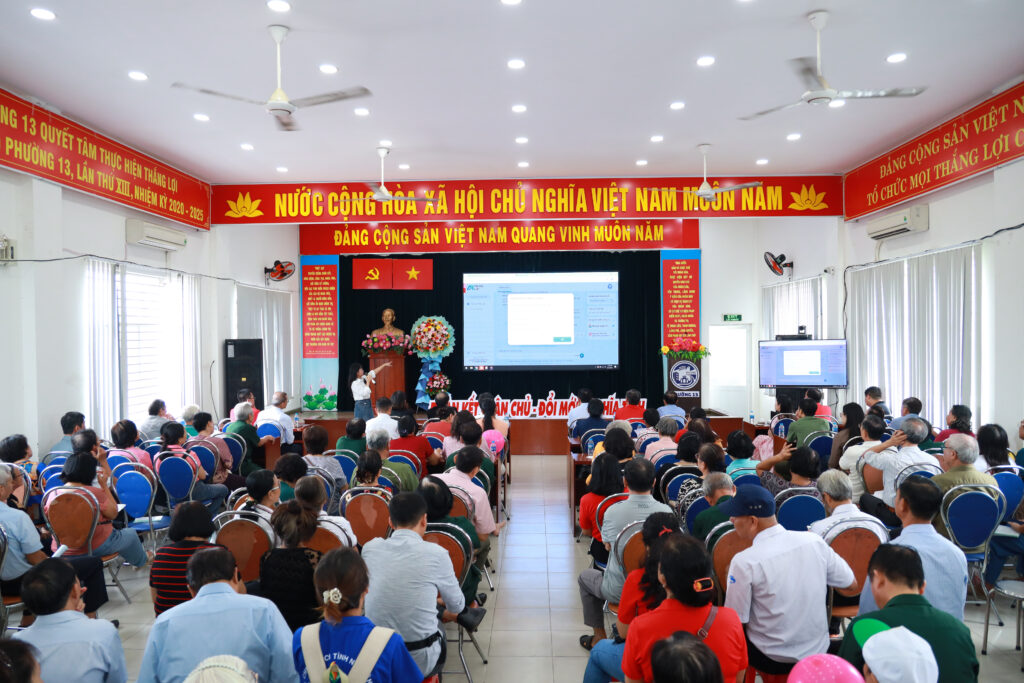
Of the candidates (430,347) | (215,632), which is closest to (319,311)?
(430,347)

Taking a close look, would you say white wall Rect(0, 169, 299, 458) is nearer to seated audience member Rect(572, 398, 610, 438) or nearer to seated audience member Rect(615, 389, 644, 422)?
seated audience member Rect(572, 398, 610, 438)

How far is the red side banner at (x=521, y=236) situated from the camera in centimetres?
1004

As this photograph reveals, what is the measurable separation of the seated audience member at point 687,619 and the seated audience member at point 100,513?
3484 mm

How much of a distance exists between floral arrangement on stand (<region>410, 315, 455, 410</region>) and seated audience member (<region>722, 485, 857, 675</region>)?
999 centimetres

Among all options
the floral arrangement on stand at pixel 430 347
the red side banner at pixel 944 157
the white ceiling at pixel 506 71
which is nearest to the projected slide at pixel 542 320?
the floral arrangement on stand at pixel 430 347

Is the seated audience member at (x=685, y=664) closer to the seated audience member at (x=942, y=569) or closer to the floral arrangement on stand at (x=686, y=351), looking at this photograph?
the seated audience member at (x=942, y=569)

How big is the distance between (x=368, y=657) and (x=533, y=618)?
250cm

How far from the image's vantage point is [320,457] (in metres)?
5.00

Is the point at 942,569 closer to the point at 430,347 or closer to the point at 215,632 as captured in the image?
the point at 215,632

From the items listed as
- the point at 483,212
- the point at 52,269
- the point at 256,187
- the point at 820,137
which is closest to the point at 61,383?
the point at 52,269

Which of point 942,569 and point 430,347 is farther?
point 430,347

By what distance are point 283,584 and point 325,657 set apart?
0.69 metres

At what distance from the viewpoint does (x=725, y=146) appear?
7.86 m

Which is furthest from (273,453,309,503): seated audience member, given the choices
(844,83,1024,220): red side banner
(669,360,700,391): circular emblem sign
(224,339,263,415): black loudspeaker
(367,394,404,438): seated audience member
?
(669,360,700,391): circular emblem sign
